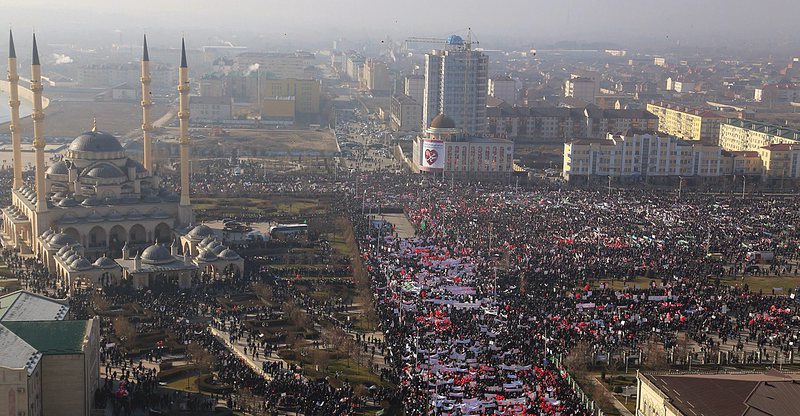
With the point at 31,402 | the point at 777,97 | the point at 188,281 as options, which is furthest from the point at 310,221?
the point at 777,97

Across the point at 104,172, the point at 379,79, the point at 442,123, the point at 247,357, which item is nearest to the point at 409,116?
the point at 442,123

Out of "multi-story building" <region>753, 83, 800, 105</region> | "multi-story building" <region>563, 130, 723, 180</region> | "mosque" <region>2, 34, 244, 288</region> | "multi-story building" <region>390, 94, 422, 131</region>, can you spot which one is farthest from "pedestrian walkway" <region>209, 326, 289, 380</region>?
"multi-story building" <region>753, 83, 800, 105</region>

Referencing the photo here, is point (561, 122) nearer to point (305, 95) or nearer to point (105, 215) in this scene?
point (305, 95)

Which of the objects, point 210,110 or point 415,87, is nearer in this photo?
point 210,110

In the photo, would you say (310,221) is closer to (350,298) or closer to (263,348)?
(350,298)

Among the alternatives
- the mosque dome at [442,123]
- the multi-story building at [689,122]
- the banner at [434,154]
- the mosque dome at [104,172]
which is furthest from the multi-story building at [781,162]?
the mosque dome at [104,172]

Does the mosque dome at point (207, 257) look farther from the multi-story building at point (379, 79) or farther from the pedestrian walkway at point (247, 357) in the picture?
the multi-story building at point (379, 79)
